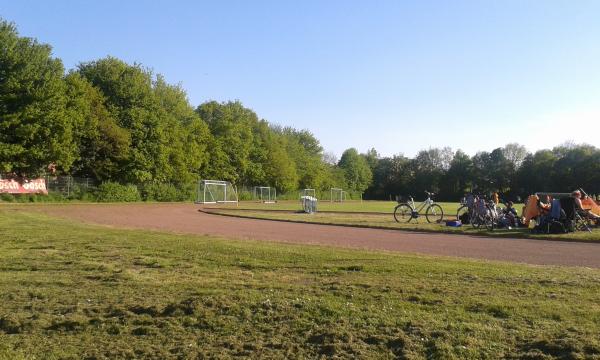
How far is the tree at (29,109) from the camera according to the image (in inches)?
1647

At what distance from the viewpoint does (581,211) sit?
19391 mm

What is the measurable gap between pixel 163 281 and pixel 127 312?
6.17 ft

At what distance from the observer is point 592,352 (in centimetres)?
490

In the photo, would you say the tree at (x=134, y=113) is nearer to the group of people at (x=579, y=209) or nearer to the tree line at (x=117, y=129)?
the tree line at (x=117, y=129)

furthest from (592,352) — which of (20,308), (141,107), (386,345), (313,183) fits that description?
(313,183)

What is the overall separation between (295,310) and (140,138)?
53.3 m

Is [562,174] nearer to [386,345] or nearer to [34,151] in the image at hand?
[34,151]

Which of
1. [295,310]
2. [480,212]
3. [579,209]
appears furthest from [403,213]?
[295,310]

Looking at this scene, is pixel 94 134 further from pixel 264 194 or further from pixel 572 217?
pixel 572 217

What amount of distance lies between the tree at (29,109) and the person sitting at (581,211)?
38272 mm

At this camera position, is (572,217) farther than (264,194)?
No

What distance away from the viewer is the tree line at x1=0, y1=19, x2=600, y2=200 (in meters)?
43.0

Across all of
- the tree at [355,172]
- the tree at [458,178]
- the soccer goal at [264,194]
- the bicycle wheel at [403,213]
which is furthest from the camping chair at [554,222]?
the tree at [458,178]

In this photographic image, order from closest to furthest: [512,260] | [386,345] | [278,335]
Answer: [386,345] < [278,335] < [512,260]
